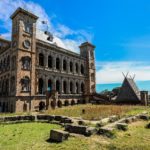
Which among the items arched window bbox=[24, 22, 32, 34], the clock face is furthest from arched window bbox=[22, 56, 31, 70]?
arched window bbox=[24, 22, 32, 34]

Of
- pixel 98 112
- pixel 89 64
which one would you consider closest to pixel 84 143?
pixel 98 112

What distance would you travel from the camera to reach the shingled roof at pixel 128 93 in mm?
32812

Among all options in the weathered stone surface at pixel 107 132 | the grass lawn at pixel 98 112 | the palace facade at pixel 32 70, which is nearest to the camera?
the weathered stone surface at pixel 107 132

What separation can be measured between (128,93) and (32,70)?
1917 centimetres

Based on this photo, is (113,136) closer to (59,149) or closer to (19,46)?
(59,149)

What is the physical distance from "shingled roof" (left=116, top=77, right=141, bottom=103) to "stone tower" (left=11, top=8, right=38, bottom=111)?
57.9 ft

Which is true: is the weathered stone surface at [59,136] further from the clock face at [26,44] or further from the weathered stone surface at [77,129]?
the clock face at [26,44]

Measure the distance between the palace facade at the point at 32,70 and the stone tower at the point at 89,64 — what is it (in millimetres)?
3878

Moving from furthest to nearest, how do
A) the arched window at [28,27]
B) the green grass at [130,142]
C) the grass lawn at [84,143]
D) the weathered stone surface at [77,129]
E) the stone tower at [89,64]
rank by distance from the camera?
1. the stone tower at [89,64]
2. the arched window at [28,27]
3. the weathered stone surface at [77,129]
4. the grass lawn at [84,143]
5. the green grass at [130,142]

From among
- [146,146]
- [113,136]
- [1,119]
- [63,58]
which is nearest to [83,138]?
[113,136]

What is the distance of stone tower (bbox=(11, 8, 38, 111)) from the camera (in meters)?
Answer: 31.4

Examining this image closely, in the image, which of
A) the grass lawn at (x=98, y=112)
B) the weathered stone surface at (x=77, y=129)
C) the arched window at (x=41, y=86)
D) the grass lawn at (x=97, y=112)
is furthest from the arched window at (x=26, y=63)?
the weathered stone surface at (x=77, y=129)

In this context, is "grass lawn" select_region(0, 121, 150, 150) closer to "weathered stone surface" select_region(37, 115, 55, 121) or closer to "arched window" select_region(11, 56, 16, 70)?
"weathered stone surface" select_region(37, 115, 55, 121)

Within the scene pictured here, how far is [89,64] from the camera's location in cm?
5025
